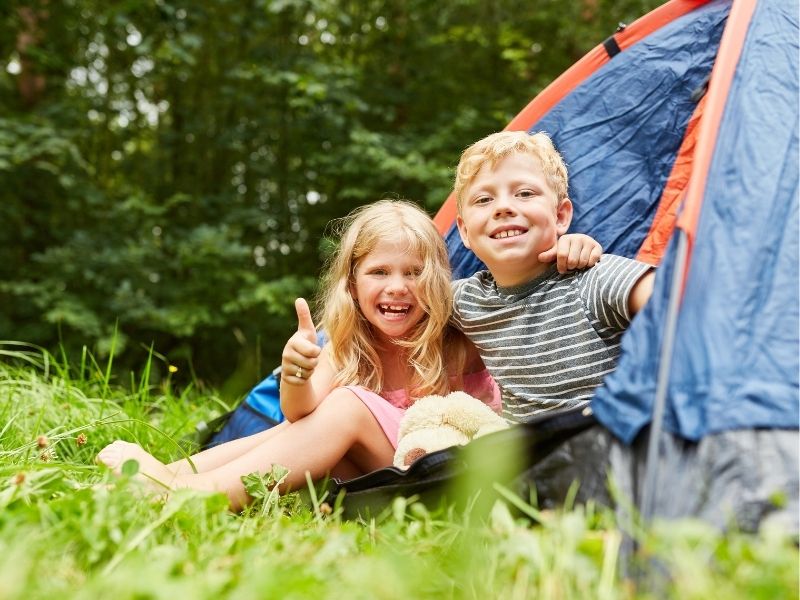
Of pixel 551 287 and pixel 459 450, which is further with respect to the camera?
pixel 551 287

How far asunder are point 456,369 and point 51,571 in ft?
3.64

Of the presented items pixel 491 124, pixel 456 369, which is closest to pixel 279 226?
pixel 491 124

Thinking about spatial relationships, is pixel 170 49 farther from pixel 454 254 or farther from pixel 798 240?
pixel 798 240

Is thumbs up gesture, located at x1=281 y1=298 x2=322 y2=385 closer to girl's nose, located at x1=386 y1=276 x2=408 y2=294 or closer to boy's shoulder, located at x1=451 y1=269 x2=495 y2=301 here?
girl's nose, located at x1=386 y1=276 x2=408 y2=294

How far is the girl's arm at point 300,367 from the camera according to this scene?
5.01ft

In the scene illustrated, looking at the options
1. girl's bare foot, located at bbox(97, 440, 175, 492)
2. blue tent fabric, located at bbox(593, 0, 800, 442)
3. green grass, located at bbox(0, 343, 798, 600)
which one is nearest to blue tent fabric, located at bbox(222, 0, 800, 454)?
blue tent fabric, located at bbox(593, 0, 800, 442)

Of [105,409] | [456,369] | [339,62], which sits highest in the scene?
[339,62]

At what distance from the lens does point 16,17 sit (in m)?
4.12

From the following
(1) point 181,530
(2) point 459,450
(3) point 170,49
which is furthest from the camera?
(3) point 170,49

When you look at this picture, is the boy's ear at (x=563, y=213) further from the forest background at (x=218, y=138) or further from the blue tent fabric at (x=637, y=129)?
the forest background at (x=218, y=138)

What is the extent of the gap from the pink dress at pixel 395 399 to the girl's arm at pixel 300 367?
100 millimetres

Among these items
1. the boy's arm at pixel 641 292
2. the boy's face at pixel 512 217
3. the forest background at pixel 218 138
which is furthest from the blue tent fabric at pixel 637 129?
the forest background at pixel 218 138

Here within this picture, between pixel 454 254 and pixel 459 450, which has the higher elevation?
pixel 454 254

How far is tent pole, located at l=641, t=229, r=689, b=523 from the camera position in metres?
1.01
